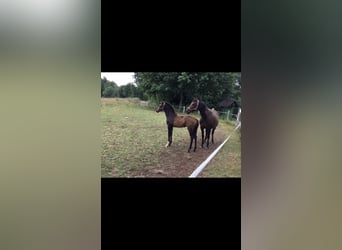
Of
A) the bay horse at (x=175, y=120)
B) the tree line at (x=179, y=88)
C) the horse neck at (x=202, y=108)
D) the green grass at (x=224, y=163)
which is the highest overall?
the tree line at (x=179, y=88)

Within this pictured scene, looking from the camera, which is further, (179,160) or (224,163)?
(179,160)

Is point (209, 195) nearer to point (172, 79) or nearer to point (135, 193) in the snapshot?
point (135, 193)

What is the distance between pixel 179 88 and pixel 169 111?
0.25 metres

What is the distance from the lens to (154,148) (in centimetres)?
300

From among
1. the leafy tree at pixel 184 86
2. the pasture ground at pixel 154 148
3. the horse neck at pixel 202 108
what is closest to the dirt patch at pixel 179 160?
the pasture ground at pixel 154 148

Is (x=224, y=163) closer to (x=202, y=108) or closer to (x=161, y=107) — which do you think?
(x=202, y=108)

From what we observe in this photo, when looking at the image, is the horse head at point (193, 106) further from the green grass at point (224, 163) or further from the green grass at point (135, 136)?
the green grass at point (224, 163)

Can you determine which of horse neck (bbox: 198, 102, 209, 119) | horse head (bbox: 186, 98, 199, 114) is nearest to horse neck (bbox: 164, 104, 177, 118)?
horse head (bbox: 186, 98, 199, 114)

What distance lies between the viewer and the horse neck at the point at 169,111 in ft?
9.94

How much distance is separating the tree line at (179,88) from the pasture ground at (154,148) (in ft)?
0.38

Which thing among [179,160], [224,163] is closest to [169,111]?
[179,160]
